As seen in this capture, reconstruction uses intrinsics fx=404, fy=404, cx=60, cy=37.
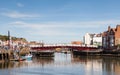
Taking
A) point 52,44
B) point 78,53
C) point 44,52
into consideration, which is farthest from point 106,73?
point 78,53

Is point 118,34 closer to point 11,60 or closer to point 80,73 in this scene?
point 11,60

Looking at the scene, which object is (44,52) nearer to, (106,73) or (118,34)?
(118,34)

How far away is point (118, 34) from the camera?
147250mm

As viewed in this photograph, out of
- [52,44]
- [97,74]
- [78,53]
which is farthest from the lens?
[78,53]

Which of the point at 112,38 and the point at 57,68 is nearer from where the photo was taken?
the point at 57,68

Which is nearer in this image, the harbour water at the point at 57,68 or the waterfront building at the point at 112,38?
the harbour water at the point at 57,68

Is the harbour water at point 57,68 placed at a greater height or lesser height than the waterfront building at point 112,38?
lesser

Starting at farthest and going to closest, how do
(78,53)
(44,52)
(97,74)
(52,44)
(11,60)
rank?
1. (78,53)
2. (52,44)
3. (44,52)
4. (11,60)
5. (97,74)

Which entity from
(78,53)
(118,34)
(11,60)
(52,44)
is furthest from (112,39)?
(11,60)

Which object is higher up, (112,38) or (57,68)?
(112,38)

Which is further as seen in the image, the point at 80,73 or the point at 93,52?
the point at 93,52

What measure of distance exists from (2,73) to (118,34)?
92115mm

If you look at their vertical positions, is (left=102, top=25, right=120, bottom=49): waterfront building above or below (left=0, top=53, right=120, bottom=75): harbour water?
above

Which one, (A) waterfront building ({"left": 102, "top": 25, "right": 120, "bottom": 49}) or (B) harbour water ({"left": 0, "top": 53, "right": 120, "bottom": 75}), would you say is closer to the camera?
(B) harbour water ({"left": 0, "top": 53, "right": 120, "bottom": 75})
